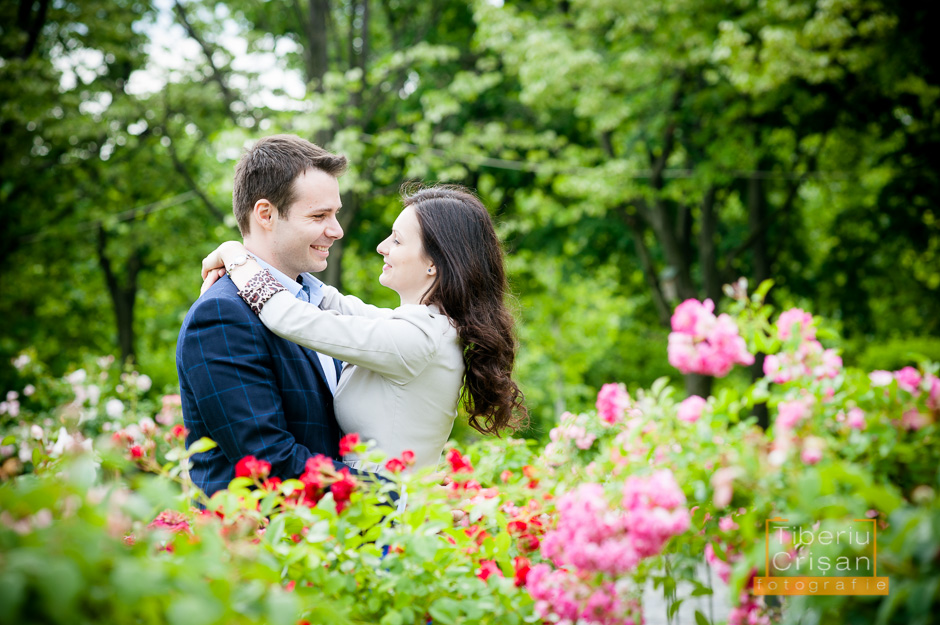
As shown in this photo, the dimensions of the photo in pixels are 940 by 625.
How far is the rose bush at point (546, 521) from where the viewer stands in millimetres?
956

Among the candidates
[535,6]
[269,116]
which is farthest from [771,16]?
[269,116]

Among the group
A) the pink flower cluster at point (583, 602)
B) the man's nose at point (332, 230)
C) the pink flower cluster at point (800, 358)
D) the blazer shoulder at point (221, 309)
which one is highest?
the man's nose at point (332, 230)

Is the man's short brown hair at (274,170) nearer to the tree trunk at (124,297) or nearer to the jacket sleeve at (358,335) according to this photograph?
the jacket sleeve at (358,335)

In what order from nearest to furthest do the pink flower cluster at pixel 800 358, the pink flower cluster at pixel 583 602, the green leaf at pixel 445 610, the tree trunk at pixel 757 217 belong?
the pink flower cluster at pixel 583 602 → the green leaf at pixel 445 610 → the pink flower cluster at pixel 800 358 → the tree trunk at pixel 757 217

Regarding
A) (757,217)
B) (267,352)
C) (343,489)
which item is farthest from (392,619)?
(757,217)

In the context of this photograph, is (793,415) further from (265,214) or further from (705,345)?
(265,214)

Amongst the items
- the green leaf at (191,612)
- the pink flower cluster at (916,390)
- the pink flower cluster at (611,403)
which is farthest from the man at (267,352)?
the pink flower cluster at (916,390)

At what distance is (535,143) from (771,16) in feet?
11.3

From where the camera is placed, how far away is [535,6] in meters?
11.6

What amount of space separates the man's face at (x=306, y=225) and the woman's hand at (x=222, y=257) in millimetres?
138

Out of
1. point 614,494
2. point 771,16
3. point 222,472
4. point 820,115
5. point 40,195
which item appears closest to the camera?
point 614,494

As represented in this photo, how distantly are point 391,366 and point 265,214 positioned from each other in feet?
2.68

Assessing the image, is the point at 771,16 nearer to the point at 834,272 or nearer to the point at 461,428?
the point at 834,272

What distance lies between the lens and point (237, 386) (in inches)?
86.1
